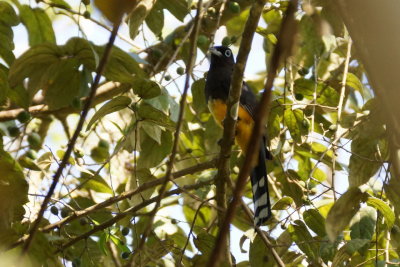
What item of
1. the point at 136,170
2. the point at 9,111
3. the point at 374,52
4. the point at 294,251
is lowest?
the point at 374,52

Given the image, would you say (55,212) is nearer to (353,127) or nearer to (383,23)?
(353,127)

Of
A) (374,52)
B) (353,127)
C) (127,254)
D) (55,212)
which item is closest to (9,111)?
(55,212)

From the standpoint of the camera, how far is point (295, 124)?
3914 mm

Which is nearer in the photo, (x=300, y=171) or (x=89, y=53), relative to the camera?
(x=89, y=53)

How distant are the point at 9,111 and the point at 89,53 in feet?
4.80

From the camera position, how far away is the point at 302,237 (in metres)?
3.46

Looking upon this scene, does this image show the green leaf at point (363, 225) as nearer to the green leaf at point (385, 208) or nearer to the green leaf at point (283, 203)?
the green leaf at point (385, 208)

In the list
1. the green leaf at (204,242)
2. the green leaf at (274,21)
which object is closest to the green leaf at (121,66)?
the green leaf at (204,242)

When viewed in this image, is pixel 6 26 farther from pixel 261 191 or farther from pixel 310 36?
pixel 261 191

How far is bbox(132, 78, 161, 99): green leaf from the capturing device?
3.19 m

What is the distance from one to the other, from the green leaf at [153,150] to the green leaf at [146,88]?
0.60m

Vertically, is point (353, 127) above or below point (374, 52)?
above

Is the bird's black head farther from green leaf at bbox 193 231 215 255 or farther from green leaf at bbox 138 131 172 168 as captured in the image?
green leaf at bbox 193 231 215 255

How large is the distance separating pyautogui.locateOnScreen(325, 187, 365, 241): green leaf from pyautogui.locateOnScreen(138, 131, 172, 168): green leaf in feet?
4.40
